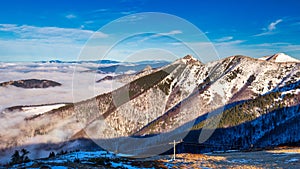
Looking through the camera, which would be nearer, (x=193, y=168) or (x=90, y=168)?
(x=90, y=168)

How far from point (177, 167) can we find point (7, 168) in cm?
2801

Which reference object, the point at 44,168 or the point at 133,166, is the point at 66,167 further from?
the point at 133,166

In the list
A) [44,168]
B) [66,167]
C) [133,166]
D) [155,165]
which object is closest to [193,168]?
[155,165]

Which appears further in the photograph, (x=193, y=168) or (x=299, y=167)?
(x=299, y=167)

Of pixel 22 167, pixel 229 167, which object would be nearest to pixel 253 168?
A: pixel 229 167

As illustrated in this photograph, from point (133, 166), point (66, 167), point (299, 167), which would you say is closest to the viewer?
point (66, 167)

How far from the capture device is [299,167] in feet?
229

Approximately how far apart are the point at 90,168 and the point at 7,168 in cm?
1018

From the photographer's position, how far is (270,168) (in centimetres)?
6469

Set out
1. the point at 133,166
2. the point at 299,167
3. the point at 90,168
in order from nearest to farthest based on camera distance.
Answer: the point at 90,168 → the point at 133,166 → the point at 299,167

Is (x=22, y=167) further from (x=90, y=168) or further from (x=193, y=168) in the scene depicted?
(x=193, y=168)

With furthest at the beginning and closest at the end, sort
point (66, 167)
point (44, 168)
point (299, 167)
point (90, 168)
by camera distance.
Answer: point (299, 167) → point (90, 168) → point (66, 167) → point (44, 168)

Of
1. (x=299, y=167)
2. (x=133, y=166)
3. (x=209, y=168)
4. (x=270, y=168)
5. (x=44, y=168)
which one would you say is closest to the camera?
(x=44, y=168)

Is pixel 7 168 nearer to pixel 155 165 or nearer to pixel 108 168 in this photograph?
pixel 108 168
